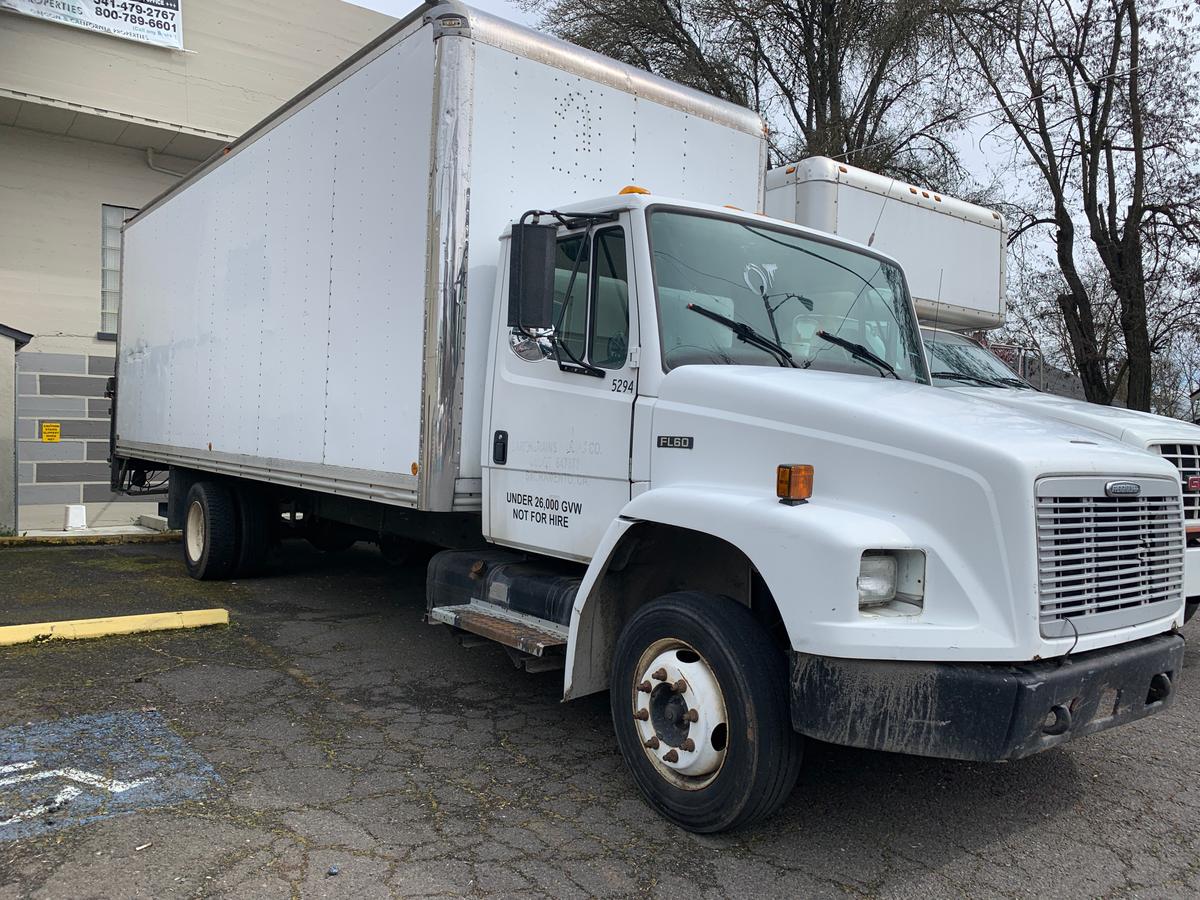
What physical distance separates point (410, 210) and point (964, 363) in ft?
16.5

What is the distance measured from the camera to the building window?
13922 mm

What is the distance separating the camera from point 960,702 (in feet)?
10.1

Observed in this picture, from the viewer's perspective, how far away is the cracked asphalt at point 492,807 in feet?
11.0

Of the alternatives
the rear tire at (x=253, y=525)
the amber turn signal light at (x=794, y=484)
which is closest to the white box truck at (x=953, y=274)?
the amber turn signal light at (x=794, y=484)

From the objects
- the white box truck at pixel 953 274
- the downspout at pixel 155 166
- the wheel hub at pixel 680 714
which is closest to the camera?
the wheel hub at pixel 680 714

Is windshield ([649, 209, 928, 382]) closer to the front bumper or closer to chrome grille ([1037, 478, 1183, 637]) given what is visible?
chrome grille ([1037, 478, 1183, 637])

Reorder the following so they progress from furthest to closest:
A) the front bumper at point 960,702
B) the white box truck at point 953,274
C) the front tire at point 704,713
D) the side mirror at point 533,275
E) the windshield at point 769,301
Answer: the white box truck at point 953,274 < the windshield at point 769,301 < the side mirror at point 533,275 < the front tire at point 704,713 < the front bumper at point 960,702

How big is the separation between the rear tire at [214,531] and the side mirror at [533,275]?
5.41 m

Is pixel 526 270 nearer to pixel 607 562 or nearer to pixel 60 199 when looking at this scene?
pixel 607 562

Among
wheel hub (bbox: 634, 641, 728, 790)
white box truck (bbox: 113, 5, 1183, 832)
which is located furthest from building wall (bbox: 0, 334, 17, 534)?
wheel hub (bbox: 634, 641, 728, 790)

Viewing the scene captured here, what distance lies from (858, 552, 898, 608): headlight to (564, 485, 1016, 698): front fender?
0.08 meters

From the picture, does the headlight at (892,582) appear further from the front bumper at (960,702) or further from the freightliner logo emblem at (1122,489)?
the freightliner logo emblem at (1122,489)

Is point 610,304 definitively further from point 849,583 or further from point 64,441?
point 64,441

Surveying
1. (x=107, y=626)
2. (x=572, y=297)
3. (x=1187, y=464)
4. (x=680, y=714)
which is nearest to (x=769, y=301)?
(x=572, y=297)
